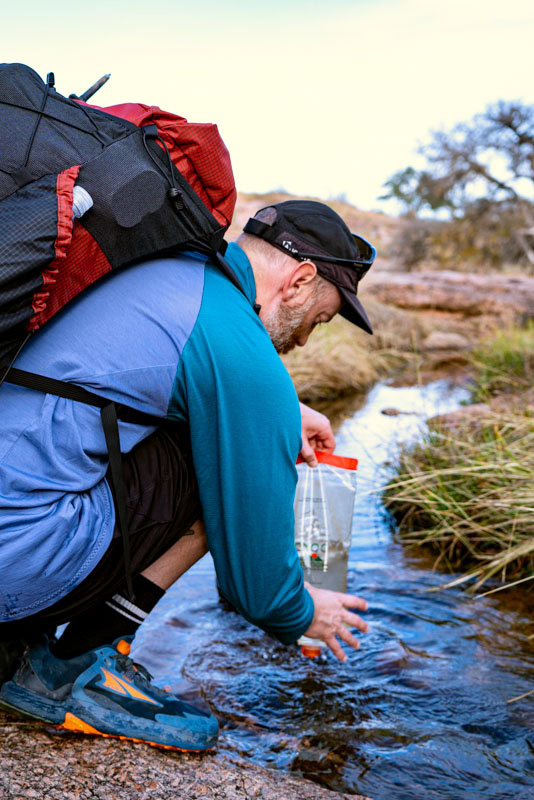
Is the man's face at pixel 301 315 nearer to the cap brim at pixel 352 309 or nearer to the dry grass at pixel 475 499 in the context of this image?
the cap brim at pixel 352 309

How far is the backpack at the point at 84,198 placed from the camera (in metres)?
1.43

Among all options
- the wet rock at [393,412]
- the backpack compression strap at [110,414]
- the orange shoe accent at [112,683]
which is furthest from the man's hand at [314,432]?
the wet rock at [393,412]

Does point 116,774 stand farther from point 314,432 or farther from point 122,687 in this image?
point 314,432

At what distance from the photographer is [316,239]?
86.4 inches

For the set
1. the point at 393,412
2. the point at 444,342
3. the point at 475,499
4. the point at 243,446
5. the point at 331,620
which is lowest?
the point at 444,342

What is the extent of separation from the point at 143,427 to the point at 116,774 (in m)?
0.80

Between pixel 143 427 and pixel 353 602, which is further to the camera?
pixel 353 602

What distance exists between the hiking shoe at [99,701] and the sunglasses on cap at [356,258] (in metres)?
1.21

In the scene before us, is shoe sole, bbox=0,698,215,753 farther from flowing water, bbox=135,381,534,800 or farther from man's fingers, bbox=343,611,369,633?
man's fingers, bbox=343,611,369,633

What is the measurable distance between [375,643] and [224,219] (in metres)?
1.80

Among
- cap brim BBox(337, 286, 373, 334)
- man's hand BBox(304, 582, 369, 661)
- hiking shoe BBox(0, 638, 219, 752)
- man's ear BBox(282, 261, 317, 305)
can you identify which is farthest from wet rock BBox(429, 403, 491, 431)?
hiking shoe BBox(0, 638, 219, 752)

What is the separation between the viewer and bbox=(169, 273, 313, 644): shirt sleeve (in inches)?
65.9

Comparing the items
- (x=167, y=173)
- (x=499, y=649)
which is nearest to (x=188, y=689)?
(x=499, y=649)

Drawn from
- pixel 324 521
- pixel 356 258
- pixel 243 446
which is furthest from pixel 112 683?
pixel 356 258
